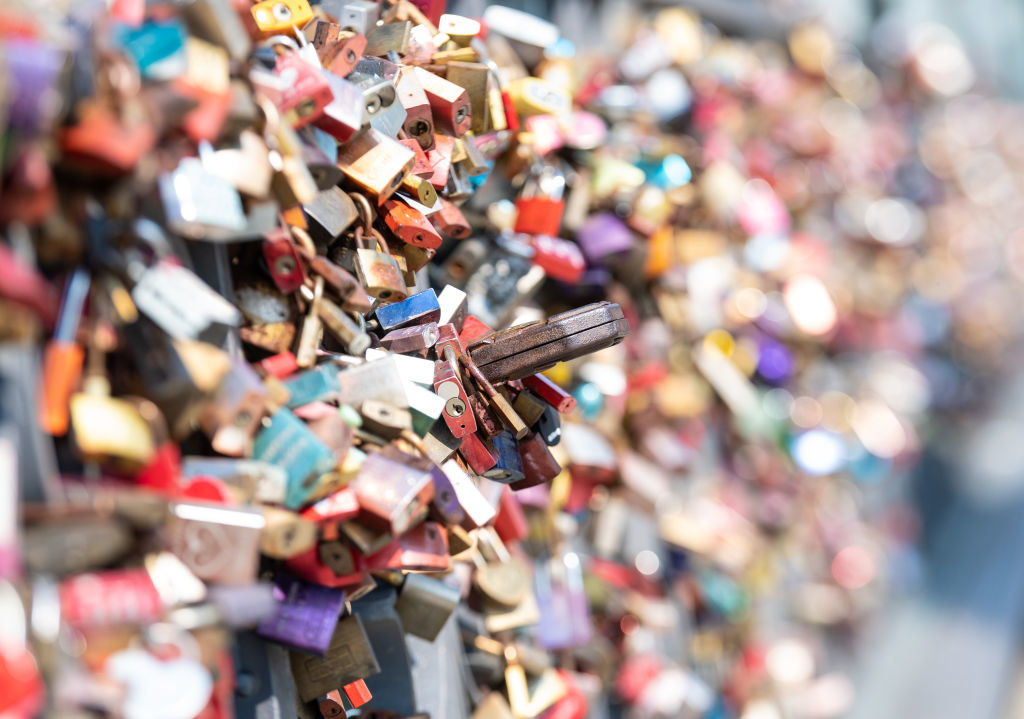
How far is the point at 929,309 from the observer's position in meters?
3.54

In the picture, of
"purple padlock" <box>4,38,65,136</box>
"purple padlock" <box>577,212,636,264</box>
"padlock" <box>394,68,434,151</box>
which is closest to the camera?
"purple padlock" <box>4,38,65,136</box>

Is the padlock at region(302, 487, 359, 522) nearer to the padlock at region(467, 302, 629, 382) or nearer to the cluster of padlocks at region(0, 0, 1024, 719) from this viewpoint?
the cluster of padlocks at region(0, 0, 1024, 719)

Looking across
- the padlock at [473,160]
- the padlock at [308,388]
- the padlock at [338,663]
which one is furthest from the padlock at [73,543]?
the padlock at [473,160]

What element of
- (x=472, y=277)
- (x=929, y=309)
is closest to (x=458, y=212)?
(x=472, y=277)

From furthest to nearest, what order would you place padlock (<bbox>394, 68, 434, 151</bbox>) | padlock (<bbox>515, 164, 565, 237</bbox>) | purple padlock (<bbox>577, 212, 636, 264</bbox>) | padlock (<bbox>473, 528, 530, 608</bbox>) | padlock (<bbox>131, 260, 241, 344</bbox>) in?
1. purple padlock (<bbox>577, 212, 636, 264</bbox>)
2. padlock (<bbox>515, 164, 565, 237</bbox>)
3. padlock (<bbox>473, 528, 530, 608</bbox>)
4. padlock (<bbox>394, 68, 434, 151</bbox>)
5. padlock (<bbox>131, 260, 241, 344</bbox>)

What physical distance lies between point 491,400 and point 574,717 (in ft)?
2.17

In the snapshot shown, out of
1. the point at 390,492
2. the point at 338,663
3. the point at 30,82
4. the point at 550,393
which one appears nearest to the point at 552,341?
the point at 550,393

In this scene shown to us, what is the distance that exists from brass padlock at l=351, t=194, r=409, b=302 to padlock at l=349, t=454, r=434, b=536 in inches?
9.3

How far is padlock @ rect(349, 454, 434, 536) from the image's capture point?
1.00 m

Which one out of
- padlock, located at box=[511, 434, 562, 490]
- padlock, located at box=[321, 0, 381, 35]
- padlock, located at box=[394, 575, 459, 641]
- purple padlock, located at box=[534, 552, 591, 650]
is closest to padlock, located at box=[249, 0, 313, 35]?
padlock, located at box=[321, 0, 381, 35]

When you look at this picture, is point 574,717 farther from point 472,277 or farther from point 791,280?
point 791,280

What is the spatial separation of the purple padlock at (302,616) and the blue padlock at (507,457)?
0.82ft

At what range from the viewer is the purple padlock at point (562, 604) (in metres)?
1.62

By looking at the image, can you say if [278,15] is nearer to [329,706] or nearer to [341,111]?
[341,111]
